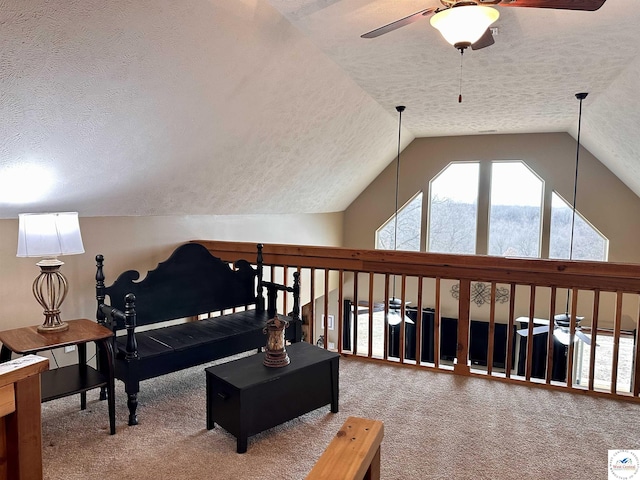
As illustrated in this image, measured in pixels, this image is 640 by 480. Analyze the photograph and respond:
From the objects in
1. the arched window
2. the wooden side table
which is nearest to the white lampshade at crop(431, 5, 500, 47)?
the wooden side table

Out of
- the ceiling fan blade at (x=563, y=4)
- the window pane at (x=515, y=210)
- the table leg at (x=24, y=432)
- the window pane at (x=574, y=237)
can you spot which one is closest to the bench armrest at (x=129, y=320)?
the table leg at (x=24, y=432)

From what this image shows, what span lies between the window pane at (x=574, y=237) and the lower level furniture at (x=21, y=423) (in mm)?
8043

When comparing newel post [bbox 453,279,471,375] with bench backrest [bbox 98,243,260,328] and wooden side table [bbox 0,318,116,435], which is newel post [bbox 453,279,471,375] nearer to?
bench backrest [bbox 98,243,260,328]

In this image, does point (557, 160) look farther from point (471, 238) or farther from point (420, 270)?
point (420, 270)

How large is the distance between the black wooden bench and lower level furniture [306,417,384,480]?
1633mm

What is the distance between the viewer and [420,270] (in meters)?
3.41

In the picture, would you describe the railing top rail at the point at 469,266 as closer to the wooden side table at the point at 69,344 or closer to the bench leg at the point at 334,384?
the bench leg at the point at 334,384

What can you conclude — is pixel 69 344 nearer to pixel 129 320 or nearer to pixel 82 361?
pixel 129 320

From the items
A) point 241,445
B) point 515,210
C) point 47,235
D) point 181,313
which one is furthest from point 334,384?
point 515,210

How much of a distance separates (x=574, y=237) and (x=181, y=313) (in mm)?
6895

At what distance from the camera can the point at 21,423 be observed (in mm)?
1493

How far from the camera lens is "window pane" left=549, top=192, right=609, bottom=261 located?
24.6ft

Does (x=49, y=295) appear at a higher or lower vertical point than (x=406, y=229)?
lower

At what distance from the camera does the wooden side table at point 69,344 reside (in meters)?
2.37
